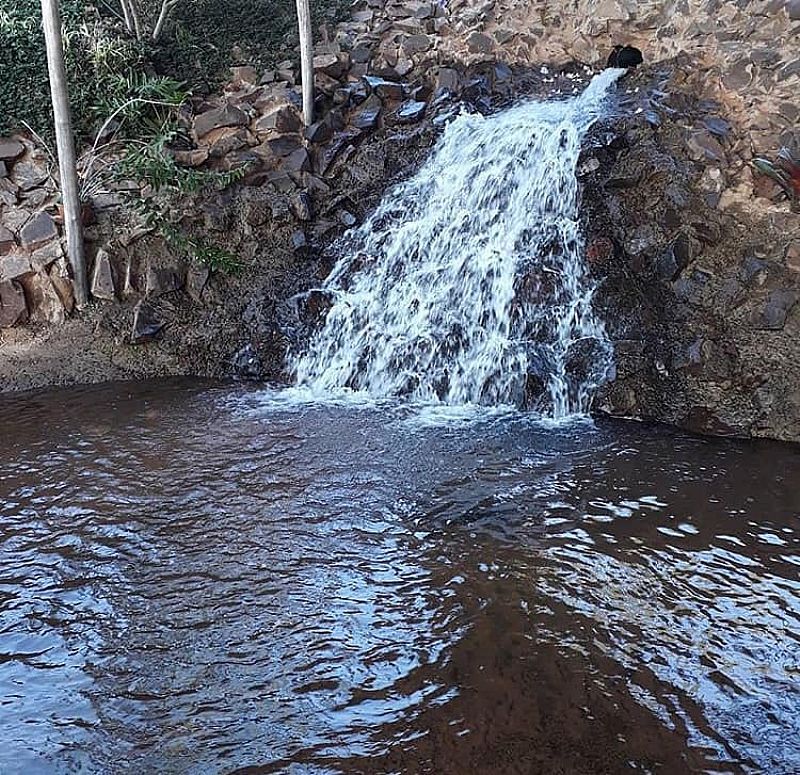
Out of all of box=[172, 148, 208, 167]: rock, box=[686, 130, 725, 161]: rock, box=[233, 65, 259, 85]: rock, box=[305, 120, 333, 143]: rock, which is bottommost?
box=[686, 130, 725, 161]: rock

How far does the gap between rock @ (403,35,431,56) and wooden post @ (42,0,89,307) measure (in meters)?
3.86

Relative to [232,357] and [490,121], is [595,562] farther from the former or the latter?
[490,121]

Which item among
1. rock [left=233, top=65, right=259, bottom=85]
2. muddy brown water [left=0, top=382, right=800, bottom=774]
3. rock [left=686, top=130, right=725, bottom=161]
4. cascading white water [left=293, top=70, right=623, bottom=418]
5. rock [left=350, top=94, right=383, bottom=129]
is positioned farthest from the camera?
rock [left=233, top=65, right=259, bottom=85]

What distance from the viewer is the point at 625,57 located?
28.2ft

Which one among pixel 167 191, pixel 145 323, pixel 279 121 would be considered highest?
pixel 279 121

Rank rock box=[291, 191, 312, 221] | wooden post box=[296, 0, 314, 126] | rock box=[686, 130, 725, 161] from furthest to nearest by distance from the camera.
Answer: wooden post box=[296, 0, 314, 126] < rock box=[291, 191, 312, 221] < rock box=[686, 130, 725, 161]

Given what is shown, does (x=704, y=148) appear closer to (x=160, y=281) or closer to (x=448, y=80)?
(x=448, y=80)

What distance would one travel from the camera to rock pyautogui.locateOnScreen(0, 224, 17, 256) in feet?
23.7

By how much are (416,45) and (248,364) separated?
4.52 m

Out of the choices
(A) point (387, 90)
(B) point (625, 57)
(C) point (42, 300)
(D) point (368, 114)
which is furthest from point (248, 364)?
(B) point (625, 57)

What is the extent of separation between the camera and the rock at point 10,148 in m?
7.60

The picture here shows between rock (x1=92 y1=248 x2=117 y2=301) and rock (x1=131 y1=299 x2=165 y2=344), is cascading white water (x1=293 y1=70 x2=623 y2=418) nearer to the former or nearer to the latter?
rock (x1=131 y1=299 x2=165 y2=344)

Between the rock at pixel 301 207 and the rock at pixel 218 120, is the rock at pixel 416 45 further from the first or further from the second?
the rock at pixel 301 207

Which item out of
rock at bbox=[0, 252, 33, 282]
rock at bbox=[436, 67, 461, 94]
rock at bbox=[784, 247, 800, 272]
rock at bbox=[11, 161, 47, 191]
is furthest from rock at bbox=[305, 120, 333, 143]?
rock at bbox=[784, 247, 800, 272]
